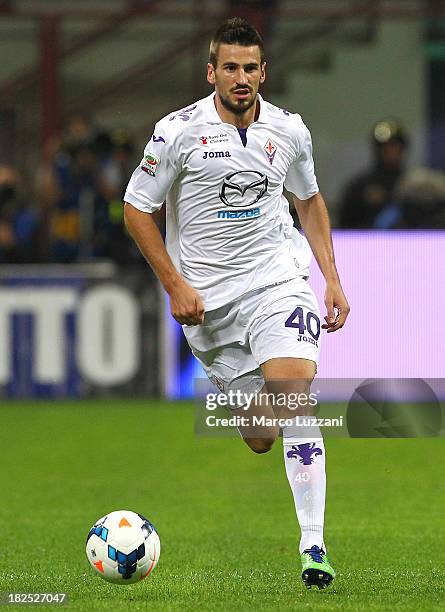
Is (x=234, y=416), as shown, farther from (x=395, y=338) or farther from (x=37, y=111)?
(x=37, y=111)

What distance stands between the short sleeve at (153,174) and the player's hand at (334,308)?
0.77 meters

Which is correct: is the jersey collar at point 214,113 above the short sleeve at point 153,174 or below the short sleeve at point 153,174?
above

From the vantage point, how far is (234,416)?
249 inches

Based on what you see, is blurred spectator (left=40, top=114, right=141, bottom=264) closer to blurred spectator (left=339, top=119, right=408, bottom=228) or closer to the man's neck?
blurred spectator (left=339, top=119, right=408, bottom=228)

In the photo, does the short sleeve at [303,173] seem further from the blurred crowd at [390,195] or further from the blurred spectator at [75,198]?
the blurred spectator at [75,198]

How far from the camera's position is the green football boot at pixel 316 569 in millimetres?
5559

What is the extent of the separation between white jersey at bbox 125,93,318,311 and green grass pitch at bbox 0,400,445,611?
1.21 meters

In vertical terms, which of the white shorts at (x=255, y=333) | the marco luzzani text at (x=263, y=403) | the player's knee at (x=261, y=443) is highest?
the white shorts at (x=255, y=333)

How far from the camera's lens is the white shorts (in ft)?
19.5

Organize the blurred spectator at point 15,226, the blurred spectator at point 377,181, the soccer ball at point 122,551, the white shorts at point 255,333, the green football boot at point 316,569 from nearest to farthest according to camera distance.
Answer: the soccer ball at point 122,551, the green football boot at point 316,569, the white shorts at point 255,333, the blurred spectator at point 377,181, the blurred spectator at point 15,226

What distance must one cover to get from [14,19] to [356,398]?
9532 millimetres

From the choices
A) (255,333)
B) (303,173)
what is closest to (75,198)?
(303,173)

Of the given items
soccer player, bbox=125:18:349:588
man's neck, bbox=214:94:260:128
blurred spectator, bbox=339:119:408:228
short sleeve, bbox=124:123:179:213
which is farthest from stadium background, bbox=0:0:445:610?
man's neck, bbox=214:94:260:128

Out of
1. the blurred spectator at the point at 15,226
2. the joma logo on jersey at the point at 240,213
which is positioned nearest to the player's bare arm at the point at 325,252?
the joma logo on jersey at the point at 240,213
